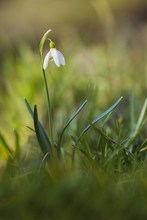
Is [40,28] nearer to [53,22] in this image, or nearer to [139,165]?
[53,22]

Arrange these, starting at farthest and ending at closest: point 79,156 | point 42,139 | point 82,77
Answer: point 82,77, point 79,156, point 42,139

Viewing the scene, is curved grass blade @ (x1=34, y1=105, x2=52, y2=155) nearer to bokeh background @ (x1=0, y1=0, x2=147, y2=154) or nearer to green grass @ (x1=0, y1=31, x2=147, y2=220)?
green grass @ (x1=0, y1=31, x2=147, y2=220)

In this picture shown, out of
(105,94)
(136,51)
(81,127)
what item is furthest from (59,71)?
(81,127)

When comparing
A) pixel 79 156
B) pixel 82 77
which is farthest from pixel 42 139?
pixel 82 77

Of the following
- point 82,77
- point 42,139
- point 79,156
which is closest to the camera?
point 42,139

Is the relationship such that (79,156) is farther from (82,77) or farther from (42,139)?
(82,77)

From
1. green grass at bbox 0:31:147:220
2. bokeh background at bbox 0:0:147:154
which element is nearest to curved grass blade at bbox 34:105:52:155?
green grass at bbox 0:31:147:220

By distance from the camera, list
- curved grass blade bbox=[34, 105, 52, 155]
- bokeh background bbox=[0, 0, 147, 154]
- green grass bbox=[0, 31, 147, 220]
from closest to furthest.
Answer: green grass bbox=[0, 31, 147, 220], curved grass blade bbox=[34, 105, 52, 155], bokeh background bbox=[0, 0, 147, 154]

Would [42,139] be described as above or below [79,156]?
above

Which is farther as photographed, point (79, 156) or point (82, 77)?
point (82, 77)
